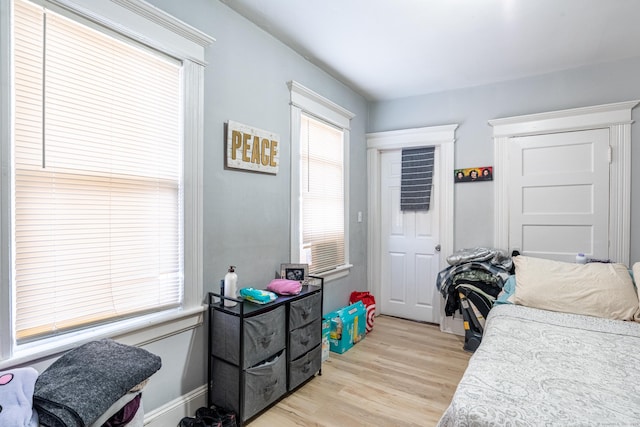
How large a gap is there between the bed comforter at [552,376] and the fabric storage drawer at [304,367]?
4.00 ft

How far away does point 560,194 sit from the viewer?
10.3ft

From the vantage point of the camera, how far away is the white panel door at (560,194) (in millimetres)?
2998

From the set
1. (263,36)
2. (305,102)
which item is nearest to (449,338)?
(305,102)

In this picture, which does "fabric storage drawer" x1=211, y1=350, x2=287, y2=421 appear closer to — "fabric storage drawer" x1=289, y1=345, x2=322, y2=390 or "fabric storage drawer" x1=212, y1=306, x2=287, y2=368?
"fabric storage drawer" x1=212, y1=306, x2=287, y2=368

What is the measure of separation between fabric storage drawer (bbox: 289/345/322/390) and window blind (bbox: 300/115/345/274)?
79cm

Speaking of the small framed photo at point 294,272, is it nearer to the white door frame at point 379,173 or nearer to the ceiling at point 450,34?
the white door frame at point 379,173

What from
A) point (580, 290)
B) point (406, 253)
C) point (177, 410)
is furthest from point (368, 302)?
point (177, 410)

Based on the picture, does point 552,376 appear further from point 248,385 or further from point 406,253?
point 406,253

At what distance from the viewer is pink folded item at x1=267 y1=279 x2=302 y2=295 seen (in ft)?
7.63

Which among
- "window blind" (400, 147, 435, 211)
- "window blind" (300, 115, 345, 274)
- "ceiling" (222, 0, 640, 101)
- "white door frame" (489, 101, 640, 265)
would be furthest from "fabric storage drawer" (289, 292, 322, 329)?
"white door frame" (489, 101, 640, 265)

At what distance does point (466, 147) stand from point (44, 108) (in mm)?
3510

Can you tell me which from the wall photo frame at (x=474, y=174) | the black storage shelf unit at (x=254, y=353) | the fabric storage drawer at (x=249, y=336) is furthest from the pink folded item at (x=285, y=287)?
the wall photo frame at (x=474, y=174)

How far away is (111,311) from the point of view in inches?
64.4

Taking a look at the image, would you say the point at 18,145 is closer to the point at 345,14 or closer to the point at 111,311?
the point at 111,311
